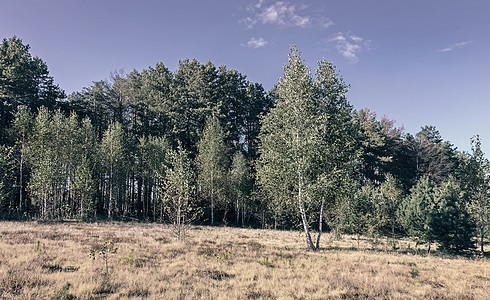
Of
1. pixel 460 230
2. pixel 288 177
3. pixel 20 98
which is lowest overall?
pixel 460 230

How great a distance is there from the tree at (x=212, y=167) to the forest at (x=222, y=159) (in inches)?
8.9

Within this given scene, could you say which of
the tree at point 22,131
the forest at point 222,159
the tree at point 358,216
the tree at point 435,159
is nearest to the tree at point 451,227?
the forest at point 222,159

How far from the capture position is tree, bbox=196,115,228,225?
4016cm

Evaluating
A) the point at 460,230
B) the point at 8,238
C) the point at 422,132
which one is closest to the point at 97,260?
the point at 8,238

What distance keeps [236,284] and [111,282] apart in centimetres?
454

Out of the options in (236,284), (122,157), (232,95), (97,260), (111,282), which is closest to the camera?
(111,282)

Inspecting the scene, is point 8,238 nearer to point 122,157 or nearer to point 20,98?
point 122,157

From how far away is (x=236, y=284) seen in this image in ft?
31.5

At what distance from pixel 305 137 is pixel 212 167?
23916mm

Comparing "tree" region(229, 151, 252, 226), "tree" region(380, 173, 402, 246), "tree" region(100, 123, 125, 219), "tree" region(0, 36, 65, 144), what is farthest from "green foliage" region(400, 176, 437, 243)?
"tree" region(0, 36, 65, 144)

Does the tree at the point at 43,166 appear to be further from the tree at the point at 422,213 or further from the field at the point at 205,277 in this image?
the tree at the point at 422,213

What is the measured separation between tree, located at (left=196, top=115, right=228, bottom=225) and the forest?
227 mm

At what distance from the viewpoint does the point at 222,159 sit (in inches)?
1689

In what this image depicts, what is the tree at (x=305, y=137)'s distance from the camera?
61.3ft
